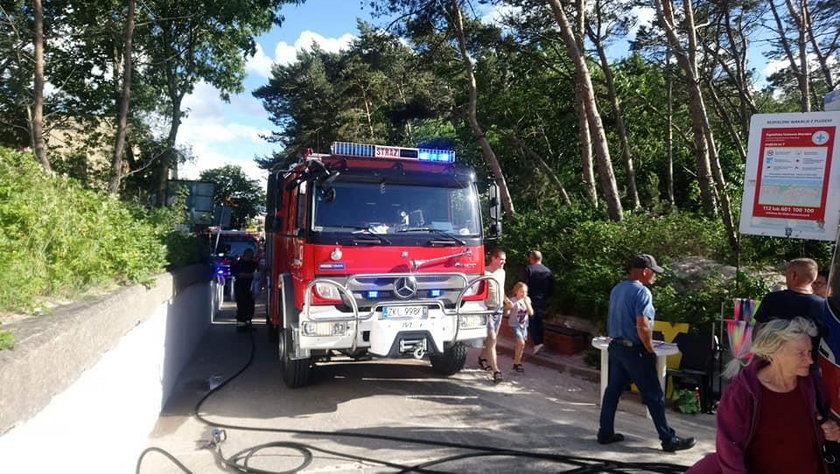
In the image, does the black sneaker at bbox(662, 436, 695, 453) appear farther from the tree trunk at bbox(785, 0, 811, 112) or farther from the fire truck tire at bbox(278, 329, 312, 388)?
the tree trunk at bbox(785, 0, 811, 112)

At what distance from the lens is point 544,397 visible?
23.3 feet

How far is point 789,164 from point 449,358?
14.7 ft

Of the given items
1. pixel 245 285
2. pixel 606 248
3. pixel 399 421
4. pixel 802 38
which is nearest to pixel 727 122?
pixel 802 38

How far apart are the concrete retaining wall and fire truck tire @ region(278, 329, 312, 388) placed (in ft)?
4.36

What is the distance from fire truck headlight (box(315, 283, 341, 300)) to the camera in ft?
20.5

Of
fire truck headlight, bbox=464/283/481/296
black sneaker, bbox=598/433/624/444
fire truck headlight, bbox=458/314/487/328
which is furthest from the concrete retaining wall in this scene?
black sneaker, bbox=598/433/624/444

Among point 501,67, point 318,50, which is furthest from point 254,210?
point 501,67

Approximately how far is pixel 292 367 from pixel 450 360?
205 centimetres

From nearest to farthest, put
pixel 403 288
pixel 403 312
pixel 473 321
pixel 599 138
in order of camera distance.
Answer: pixel 403 312, pixel 403 288, pixel 473 321, pixel 599 138

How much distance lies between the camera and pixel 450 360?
7715 millimetres

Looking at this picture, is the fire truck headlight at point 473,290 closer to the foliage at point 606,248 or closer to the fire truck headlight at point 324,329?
the fire truck headlight at point 324,329

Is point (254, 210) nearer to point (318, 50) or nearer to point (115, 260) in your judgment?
point (318, 50)

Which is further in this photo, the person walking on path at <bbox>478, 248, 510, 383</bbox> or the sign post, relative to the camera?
the person walking on path at <bbox>478, 248, 510, 383</bbox>

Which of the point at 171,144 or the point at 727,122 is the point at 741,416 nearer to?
the point at 727,122
